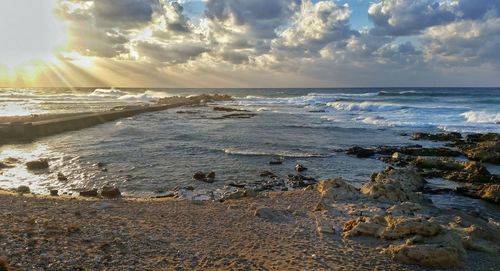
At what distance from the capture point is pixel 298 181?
1596 centimetres

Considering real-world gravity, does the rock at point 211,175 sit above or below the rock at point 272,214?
below

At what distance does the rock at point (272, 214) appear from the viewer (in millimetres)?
10667

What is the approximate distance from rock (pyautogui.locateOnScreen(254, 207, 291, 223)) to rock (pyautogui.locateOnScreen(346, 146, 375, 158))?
36.8ft

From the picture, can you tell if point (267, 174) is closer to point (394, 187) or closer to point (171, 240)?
point (394, 187)

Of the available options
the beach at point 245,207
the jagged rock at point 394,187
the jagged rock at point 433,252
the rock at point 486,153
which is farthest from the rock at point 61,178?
the rock at point 486,153

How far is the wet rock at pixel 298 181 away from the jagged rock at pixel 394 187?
2543 mm

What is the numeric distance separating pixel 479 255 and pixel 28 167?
16.3 meters

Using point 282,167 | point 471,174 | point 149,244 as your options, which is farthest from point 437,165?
point 149,244

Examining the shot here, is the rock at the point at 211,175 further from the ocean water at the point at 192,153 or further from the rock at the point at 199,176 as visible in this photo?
the ocean water at the point at 192,153

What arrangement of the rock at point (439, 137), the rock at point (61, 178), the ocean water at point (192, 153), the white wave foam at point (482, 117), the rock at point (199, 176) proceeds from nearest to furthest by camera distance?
the rock at point (61, 178), the ocean water at point (192, 153), the rock at point (199, 176), the rock at point (439, 137), the white wave foam at point (482, 117)

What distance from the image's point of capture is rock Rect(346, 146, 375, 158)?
21355 mm

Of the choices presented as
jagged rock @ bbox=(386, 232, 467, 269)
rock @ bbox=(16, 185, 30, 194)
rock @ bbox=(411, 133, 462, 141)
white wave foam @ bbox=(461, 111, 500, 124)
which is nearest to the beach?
jagged rock @ bbox=(386, 232, 467, 269)

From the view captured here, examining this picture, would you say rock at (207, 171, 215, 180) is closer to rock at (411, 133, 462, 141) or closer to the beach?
the beach

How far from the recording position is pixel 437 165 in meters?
18.3
